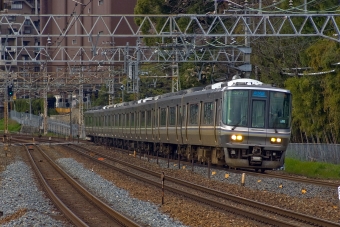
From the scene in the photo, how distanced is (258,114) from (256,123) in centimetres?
25

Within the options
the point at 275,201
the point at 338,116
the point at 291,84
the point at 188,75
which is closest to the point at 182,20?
the point at 188,75

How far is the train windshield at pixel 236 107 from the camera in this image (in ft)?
65.3

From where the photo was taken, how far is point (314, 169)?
25172 mm

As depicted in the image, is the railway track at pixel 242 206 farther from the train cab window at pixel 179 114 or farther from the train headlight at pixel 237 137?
the train cab window at pixel 179 114

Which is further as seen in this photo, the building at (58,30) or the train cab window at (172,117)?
the building at (58,30)

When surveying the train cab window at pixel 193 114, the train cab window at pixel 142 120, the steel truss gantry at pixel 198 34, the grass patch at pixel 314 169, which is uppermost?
the steel truss gantry at pixel 198 34

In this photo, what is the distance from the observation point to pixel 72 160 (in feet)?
101

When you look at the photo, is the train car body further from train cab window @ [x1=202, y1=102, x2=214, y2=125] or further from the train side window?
the train side window

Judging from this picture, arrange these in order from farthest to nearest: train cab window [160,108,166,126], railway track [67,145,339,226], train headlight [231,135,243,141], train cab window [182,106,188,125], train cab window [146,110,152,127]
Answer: train cab window [146,110,152,127], train cab window [160,108,166,126], train cab window [182,106,188,125], train headlight [231,135,243,141], railway track [67,145,339,226]

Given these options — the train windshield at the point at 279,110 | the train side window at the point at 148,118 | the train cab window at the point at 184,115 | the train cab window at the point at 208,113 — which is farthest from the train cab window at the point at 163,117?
the train windshield at the point at 279,110

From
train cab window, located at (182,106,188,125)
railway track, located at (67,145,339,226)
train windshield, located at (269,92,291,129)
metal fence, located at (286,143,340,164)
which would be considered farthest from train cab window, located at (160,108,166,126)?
train windshield, located at (269,92,291,129)

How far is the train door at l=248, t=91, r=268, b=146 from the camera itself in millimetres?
19781

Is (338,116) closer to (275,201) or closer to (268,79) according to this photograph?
(268,79)

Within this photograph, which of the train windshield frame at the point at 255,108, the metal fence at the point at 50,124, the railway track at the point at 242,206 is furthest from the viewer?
the metal fence at the point at 50,124
